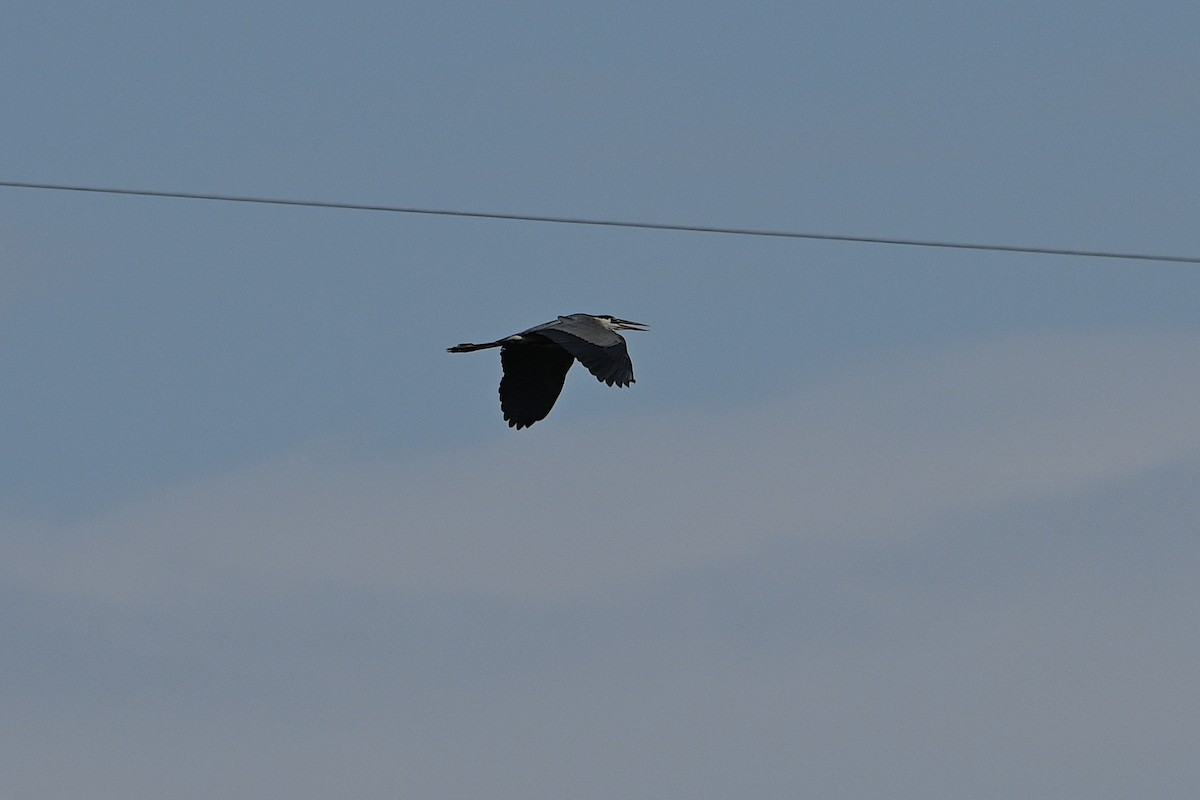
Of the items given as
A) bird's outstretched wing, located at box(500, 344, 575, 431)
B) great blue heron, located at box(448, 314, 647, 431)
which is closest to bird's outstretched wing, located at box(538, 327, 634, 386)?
great blue heron, located at box(448, 314, 647, 431)

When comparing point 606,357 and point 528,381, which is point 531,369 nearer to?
point 528,381

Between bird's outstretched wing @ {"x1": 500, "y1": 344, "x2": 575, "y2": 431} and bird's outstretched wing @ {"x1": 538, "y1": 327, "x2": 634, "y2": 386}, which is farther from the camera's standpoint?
bird's outstretched wing @ {"x1": 500, "y1": 344, "x2": 575, "y2": 431}

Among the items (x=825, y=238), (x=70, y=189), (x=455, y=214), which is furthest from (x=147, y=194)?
(x=825, y=238)

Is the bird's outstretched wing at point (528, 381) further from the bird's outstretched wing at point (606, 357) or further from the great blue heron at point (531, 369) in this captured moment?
the bird's outstretched wing at point (606, 357)

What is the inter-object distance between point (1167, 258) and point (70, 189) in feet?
29.5

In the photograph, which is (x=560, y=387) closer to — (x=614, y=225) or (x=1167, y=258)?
(x=614, y=225)

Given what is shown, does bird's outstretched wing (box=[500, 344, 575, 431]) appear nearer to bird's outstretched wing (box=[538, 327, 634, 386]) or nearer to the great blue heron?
the great blue heron

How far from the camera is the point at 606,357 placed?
79.5 ft

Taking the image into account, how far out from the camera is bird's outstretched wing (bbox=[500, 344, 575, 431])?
92.1 feet

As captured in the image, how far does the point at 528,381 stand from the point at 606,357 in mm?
4084

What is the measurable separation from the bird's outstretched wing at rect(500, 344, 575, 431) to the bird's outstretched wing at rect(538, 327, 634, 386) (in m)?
2.88

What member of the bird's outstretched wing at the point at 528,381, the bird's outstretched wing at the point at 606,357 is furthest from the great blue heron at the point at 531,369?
the bird's outstretched wing at the point at 606,357

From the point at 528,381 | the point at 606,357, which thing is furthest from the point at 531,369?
the point at 606,357

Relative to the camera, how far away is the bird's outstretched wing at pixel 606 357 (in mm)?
23891
